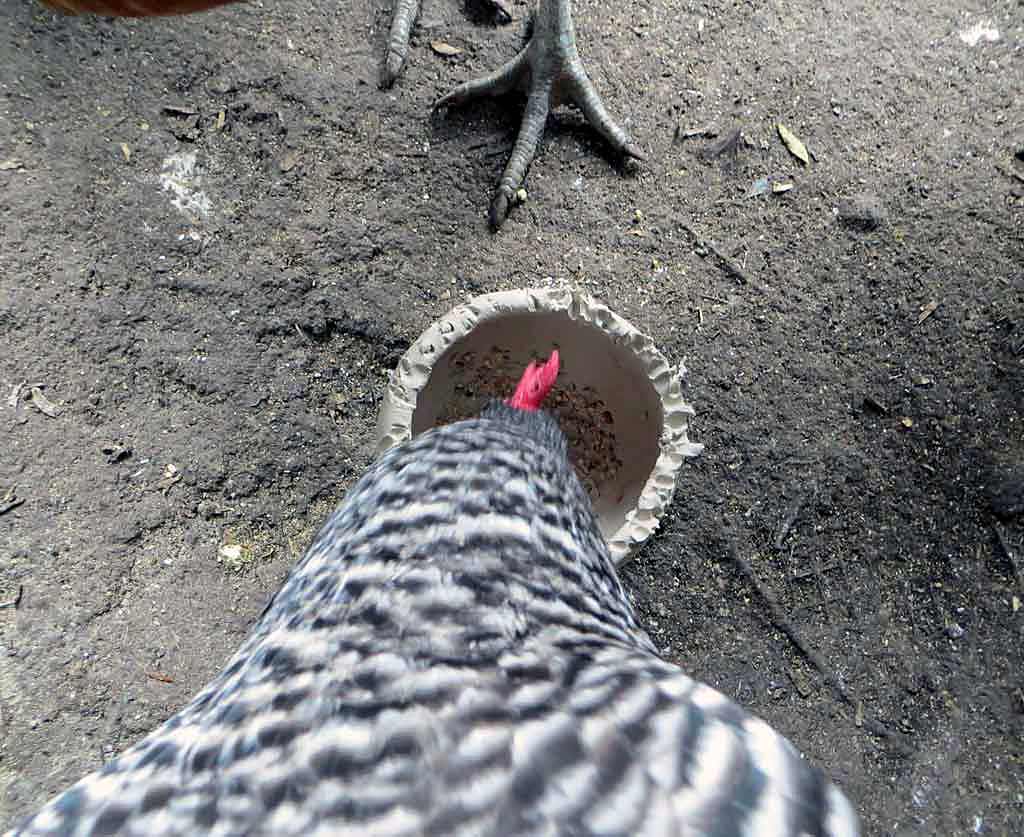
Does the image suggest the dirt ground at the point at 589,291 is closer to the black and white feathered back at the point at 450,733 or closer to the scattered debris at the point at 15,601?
the scattered debris at the point at 15,601

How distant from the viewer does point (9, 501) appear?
1598 millimetres

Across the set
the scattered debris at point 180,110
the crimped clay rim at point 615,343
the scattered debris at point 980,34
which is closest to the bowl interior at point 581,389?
the crimped clay rim at point 615,343

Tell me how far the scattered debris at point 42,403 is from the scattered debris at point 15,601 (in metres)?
0.38

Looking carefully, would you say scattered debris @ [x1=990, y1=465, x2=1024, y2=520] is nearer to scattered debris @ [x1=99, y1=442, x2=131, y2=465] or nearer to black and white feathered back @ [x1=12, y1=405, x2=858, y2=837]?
black and white feathered back @ [x1=12, y1=405, x2=858, y2=837]

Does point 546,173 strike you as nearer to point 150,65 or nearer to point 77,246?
point 150,65

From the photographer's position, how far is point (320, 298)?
1.79m

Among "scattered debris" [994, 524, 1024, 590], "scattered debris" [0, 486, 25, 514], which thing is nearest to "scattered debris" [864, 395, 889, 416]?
"scattered debris" [994, 524, 1024, 590]

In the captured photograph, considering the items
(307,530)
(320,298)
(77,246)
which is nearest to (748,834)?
(307,530)

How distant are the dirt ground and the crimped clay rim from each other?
325mm

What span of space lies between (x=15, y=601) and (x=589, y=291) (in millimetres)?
1440

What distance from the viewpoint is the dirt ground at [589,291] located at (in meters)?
1.61

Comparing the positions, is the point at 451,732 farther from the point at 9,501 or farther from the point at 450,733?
the point at 9,501

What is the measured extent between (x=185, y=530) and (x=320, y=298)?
2.01 feet

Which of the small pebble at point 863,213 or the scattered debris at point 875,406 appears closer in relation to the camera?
the scattered debris at point 875,406
